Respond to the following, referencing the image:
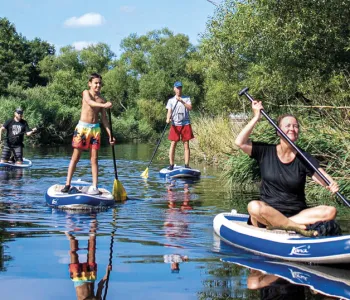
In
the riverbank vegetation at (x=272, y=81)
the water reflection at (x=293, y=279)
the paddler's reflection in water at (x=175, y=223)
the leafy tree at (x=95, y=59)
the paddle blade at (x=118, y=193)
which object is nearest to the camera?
the water reflection at (x=293, y=279)

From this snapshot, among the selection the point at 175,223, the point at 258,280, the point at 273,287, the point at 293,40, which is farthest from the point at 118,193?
the point at 273,287

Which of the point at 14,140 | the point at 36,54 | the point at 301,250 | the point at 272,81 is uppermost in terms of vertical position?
the point at 36,54

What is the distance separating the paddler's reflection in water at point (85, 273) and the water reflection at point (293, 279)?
3.94 ft

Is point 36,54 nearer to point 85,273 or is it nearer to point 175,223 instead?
point 175,223

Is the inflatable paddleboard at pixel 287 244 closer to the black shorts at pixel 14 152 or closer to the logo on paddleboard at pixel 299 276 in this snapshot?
the logo on paddleboard at pixel 299 276

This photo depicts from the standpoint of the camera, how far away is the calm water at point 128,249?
17.2ft

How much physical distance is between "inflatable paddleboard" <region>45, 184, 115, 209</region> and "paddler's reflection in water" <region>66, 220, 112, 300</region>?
89.5 inches

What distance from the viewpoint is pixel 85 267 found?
600cm

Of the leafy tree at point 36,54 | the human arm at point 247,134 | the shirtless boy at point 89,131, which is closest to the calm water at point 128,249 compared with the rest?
the shirtless boy at point 89,131

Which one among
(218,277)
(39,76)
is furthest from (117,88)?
(218,277)

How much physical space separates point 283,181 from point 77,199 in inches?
145

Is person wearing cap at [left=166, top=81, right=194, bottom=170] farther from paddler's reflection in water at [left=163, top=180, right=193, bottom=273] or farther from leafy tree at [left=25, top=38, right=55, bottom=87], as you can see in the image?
leafy tree at [left=25, top=38, right=55, bottom=87]

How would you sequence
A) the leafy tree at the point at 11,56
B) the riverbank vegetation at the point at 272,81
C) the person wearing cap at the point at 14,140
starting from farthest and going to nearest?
1. the leafy tree at the point at 11,56
2. the person wearing cap at the point at 14,140
3. the riverbank vegetation at the point at 272,81

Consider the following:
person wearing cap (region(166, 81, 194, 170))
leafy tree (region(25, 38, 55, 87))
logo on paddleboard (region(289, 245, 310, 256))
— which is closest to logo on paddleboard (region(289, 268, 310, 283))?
logo on paddleboard (region(289, 245, 310, 256))
